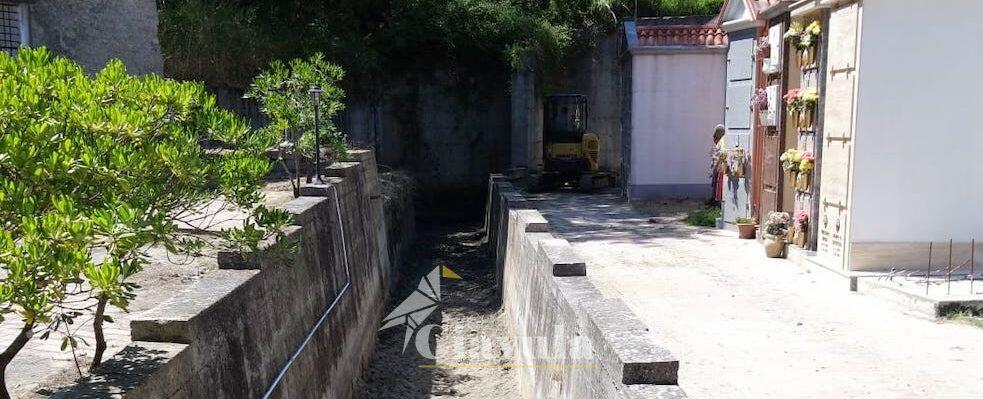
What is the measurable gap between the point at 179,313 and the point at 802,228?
29.4 ft

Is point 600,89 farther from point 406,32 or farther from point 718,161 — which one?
point 718,161

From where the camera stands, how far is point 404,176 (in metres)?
20.6

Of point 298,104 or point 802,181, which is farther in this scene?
point 298,104

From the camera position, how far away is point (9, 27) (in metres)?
12.5

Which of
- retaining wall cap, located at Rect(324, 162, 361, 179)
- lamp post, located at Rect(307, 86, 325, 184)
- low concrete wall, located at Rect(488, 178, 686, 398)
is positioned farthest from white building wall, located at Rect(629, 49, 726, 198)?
lamp post, located at Rect(307, 86, 325, 184)

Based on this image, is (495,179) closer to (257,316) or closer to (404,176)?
(404,176)

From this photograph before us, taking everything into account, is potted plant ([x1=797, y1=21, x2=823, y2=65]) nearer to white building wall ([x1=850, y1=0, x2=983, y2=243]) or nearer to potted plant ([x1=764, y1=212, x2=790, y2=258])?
white building wall ([x1=850, y1=0, x2=983, y2=243])

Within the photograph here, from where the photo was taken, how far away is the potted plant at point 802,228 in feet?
37.1

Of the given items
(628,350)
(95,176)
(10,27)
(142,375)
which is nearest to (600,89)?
(10,27)

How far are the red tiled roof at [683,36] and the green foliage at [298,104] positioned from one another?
23.9 ft

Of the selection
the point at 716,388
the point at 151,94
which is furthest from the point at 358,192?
the point at 151,94

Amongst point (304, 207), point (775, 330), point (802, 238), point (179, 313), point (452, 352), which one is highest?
point (304, 207)

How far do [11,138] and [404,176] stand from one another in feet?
56.5

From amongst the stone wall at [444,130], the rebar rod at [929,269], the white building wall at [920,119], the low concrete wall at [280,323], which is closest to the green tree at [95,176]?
the low concrete wall at [280,323]
